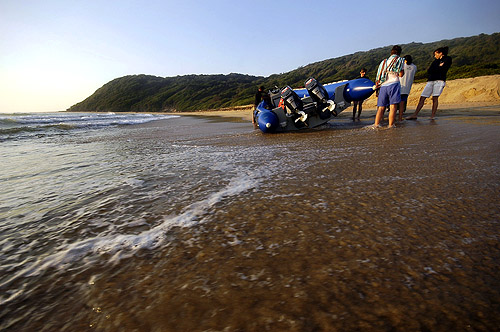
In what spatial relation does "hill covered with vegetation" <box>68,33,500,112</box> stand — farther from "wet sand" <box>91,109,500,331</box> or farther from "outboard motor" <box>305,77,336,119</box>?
"wet sand" <box>91,109,500,331</box>

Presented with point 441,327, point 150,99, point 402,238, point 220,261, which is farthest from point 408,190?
point 150,99

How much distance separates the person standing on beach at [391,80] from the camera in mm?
6555

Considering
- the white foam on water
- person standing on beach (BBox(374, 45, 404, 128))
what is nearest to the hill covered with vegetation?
person standing on beach (BBox(374, 45, 404, 128))

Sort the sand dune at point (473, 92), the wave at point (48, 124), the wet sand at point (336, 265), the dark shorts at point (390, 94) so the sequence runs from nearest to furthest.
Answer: the wet sand at point (336, 265), the dark shorts at point (390, 94), the wave at point (48, 124), the sand dune at point (473, 92)

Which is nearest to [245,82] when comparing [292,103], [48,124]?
[48,124]

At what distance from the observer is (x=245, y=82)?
317ft

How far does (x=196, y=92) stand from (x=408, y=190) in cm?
9093

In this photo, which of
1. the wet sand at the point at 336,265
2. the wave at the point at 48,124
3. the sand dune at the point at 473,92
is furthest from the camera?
the sand dune at the point at 473,92

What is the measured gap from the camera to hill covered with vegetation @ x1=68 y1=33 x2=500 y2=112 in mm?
58688

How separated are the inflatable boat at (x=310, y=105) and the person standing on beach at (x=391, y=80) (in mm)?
1300

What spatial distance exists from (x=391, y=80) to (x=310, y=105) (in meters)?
2.30

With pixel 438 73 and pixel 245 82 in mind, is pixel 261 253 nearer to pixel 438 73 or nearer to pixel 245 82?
pixel 438 73

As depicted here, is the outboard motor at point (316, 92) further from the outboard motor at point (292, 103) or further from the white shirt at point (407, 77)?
the white shirt at point (407, 77)

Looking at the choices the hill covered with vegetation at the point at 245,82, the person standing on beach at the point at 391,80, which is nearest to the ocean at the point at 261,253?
the person standing on beach at the point at 391,80
